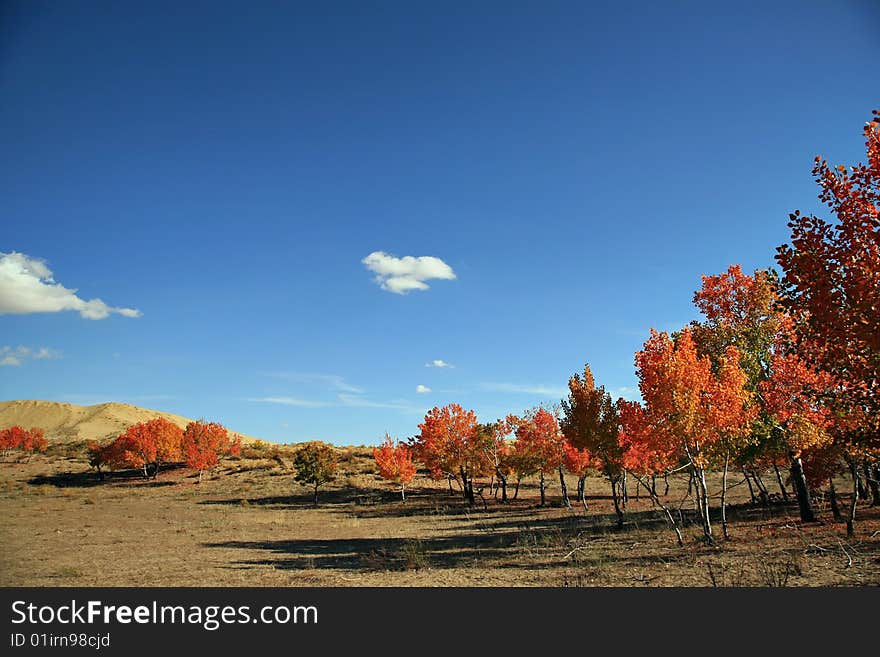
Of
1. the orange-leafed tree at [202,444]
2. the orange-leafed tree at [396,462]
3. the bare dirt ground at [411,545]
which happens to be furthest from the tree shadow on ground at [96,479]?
the orange-leafed tree at [396,462]

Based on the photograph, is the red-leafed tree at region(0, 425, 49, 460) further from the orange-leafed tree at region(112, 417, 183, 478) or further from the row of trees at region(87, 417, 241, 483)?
the orange-leafed tree at region(112, 417, 183, 478)

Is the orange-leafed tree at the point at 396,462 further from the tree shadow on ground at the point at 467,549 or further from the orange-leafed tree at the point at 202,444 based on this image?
the orange-leafed tree at the point at 202,444

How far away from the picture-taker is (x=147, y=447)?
244 ft

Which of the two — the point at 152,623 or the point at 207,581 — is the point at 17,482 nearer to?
the point at 207,581

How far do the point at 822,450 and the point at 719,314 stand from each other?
7.83 m

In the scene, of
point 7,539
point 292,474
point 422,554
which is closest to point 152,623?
point 422,554

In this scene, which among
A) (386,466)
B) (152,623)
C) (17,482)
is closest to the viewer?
(152,623)

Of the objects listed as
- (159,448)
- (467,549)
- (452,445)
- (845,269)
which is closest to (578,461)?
(452,445)

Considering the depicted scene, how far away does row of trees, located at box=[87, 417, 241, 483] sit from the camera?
7275cm

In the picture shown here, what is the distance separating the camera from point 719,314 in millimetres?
26266

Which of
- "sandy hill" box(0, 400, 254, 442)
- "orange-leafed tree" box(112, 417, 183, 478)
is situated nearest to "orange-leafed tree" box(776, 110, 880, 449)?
"orange-leafed tree" box(112, 417, 183, 478)

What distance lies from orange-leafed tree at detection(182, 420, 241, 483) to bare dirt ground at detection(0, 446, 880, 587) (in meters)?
16.6

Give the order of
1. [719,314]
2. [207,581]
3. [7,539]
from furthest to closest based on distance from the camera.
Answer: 1. [7,539]
2. [719,314]
3. [207,581]

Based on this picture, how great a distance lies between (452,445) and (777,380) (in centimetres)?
3175
